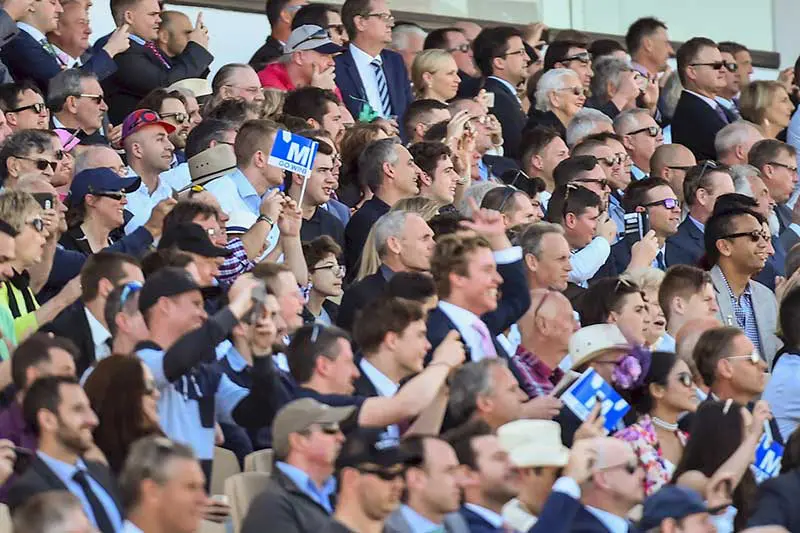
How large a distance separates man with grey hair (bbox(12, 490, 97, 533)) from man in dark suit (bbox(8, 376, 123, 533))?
686 millimetres

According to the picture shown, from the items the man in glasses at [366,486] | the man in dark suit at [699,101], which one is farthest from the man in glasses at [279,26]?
the man in glasses at [366,486]

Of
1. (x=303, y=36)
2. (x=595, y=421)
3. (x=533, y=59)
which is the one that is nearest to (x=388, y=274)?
(x=595, y=421)

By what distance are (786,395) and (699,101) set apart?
15.3 feet

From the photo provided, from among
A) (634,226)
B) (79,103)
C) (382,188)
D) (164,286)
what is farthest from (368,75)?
(164,286)

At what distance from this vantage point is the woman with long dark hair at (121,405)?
20.7ft

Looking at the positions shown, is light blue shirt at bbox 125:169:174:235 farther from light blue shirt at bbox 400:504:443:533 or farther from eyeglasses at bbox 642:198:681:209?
light blue shirt at bbox 400:504:443:533

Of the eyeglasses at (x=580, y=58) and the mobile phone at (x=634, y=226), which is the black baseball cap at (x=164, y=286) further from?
the eyeglasses at (x=580, y=58)

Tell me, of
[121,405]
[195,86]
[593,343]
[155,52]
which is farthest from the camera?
[155,52]

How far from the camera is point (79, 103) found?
9984 millimetres

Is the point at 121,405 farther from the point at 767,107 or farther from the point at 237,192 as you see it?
the point at 767,107

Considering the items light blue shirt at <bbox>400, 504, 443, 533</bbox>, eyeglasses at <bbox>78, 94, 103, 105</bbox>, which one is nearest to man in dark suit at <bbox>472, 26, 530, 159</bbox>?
eyeglasses at <bbox>78, 94, 103, 105</bbox>

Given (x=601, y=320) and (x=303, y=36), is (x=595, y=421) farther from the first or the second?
(x=303, y=36)

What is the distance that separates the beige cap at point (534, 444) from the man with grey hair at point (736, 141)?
6.16m

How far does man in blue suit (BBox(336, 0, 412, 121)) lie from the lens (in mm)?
11742
